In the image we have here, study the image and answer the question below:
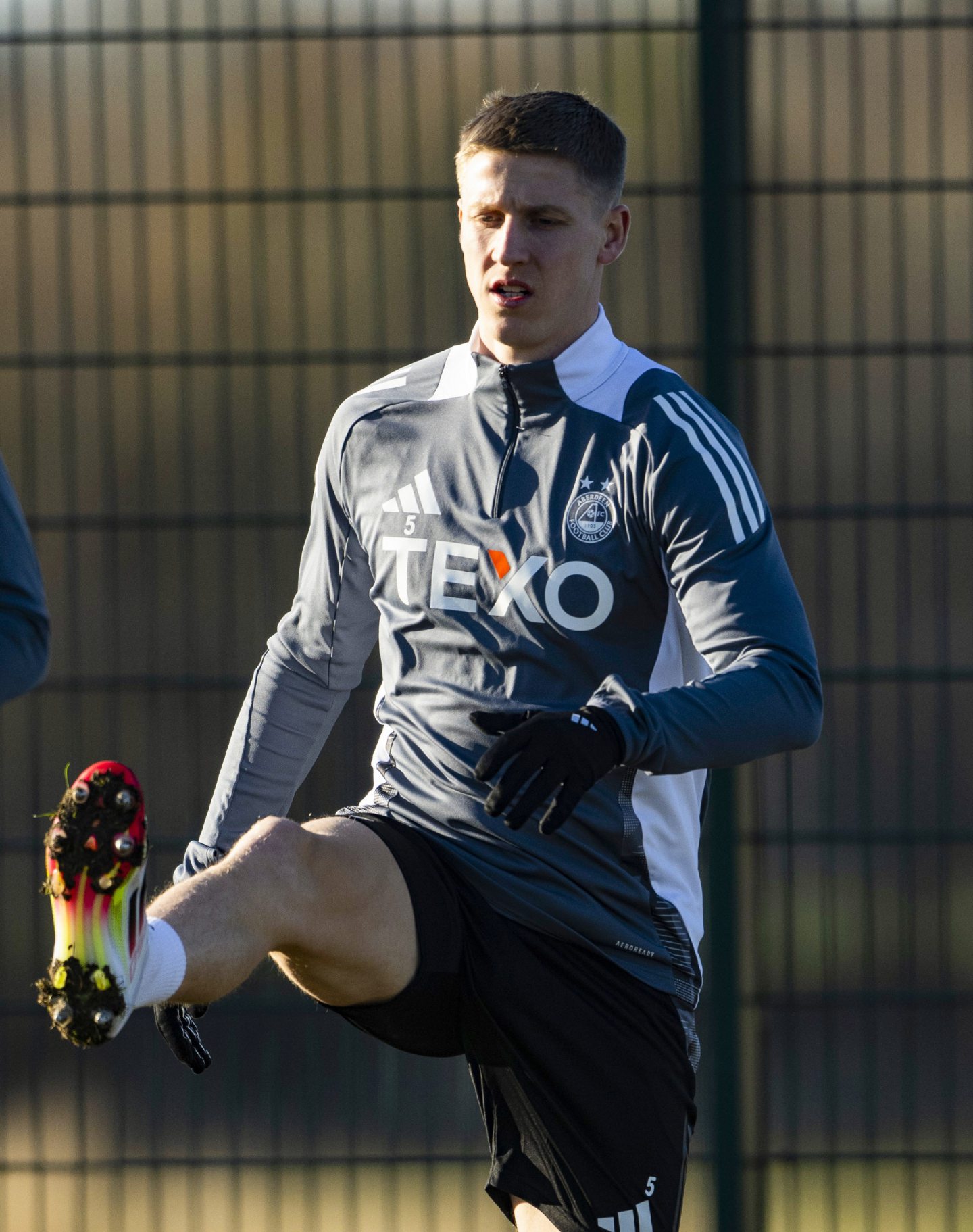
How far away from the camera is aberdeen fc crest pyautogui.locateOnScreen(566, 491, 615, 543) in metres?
2.83

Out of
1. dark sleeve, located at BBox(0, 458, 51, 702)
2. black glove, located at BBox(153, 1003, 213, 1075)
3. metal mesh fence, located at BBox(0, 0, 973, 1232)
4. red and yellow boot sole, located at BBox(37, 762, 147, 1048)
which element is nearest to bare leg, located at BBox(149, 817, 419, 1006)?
red and yellow boot sole, located at BBox(37, 762, 147, 1048)

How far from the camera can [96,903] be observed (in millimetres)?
2291

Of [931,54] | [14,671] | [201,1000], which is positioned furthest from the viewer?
[931,54]

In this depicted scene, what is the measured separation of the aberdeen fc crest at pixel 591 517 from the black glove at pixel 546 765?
51cm

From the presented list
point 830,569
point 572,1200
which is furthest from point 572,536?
point 830,569

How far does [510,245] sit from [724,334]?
68.0 inches

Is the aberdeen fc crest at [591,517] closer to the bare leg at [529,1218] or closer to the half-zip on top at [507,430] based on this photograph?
the half-zip on top at [507,430]

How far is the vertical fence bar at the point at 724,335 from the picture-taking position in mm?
4449

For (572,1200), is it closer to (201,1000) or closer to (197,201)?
(201,1000)

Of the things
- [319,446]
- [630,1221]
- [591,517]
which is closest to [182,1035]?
[630,1221]

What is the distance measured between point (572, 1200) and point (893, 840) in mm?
1943

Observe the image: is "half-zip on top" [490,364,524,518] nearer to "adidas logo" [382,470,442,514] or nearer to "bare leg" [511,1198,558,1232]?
"adidas logo" [382,470,442,514]

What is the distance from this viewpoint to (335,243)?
459 centimetres

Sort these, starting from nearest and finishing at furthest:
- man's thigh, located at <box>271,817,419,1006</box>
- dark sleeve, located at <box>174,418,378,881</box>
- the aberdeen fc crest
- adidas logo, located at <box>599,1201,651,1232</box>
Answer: man's thigh, located at <box>271,817,419,1006</box>, the aberdeen fc crest, adidas logo, located at <box>599,1201,651,1232</box>, dark sleeve, located at <box>174,418,378,881</box>
